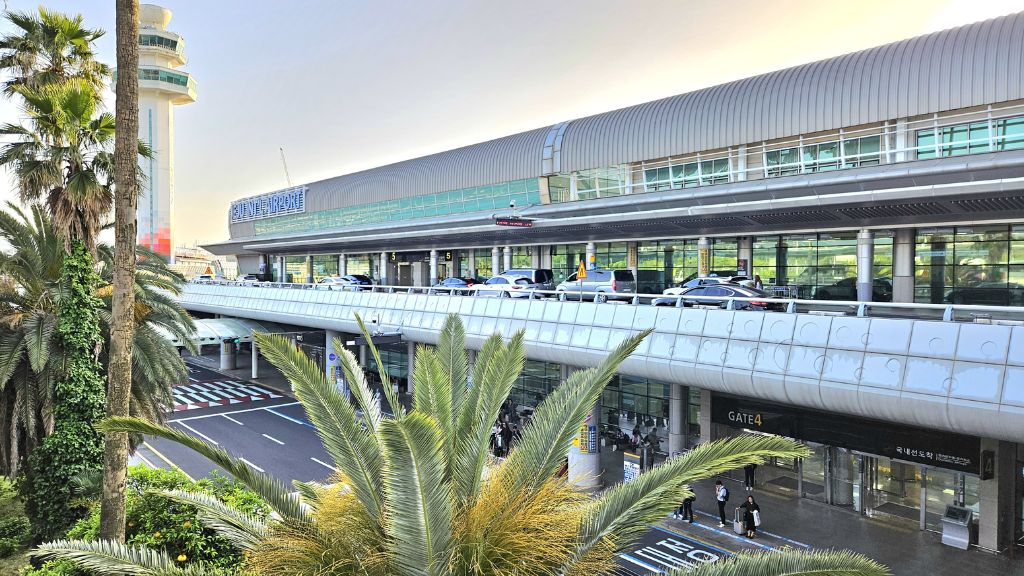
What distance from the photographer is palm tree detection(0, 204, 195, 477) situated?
14422 millimetres

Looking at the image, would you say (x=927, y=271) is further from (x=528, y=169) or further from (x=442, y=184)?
(x=442, y=184)

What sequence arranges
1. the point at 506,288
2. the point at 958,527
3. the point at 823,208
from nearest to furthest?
1. the point at 958,527
2. the point at 506,288
3. the point at 823,208

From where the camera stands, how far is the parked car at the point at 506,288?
25.1m

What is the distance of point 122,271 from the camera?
9008 mm

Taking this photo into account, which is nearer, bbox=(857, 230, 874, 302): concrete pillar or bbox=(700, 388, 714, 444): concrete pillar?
bbox=(700, 388, 714, 444): concrete pillar

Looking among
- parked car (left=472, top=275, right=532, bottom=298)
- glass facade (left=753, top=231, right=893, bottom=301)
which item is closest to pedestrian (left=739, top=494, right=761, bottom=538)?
parked car (left=472, top=275, right=532, bottom=298)

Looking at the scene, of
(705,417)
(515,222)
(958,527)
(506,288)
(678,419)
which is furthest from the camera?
(515,222)

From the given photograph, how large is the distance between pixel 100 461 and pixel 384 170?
46.6 metres

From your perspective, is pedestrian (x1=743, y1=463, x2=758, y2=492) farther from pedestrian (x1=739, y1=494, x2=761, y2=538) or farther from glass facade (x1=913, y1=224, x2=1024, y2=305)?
glass facade (x1=913, y1=224, x2=1024, y2=305)

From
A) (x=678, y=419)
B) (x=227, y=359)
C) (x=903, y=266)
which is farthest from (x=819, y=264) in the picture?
(x=227, y=359)

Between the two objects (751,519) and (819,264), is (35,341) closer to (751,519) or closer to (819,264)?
(751,519)

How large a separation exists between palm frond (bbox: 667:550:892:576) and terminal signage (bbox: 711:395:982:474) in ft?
44.9

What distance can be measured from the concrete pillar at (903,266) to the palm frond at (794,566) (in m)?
24.5

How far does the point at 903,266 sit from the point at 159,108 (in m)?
85.7
